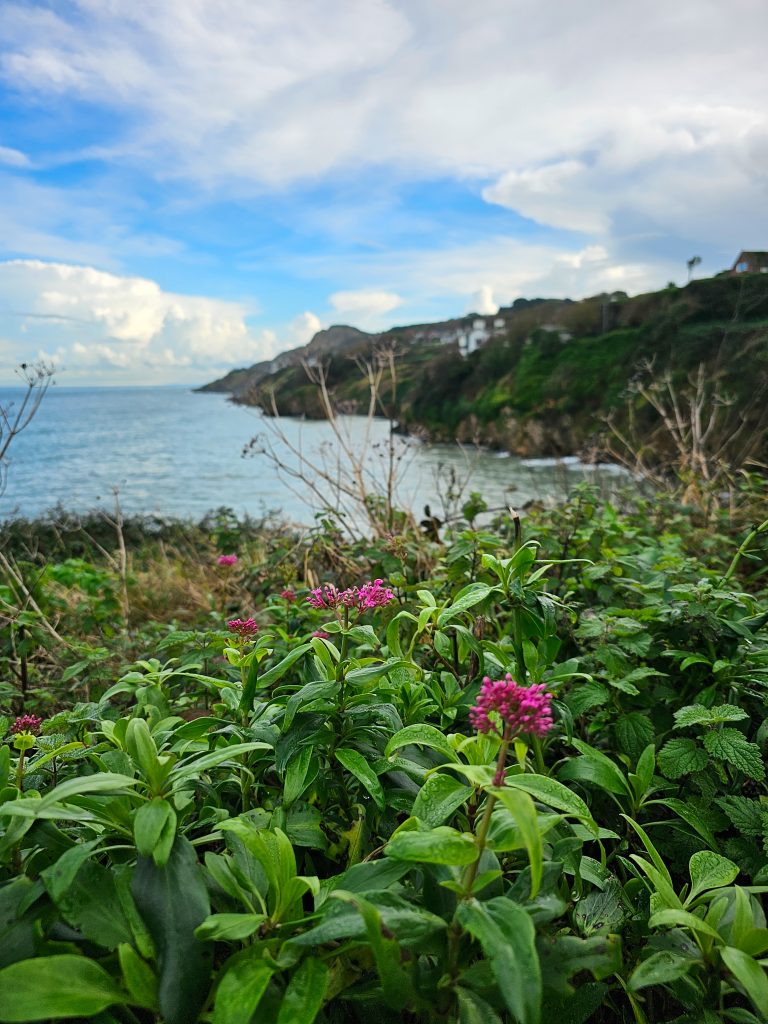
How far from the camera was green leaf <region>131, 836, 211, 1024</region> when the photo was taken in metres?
0.70

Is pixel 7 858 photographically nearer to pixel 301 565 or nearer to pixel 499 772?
pixel 499 772

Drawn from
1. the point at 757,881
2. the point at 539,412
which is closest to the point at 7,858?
the point at 757,881

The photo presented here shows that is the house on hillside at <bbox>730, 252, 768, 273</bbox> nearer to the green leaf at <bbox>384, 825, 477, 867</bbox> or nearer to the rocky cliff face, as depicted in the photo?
the rocky cliff face

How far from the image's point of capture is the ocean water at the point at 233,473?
5.75m

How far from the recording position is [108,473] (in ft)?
66.1

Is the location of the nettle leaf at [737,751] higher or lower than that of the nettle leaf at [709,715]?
lower

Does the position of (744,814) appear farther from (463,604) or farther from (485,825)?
(485,825)

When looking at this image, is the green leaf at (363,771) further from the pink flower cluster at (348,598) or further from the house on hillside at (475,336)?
the house on hillside at (475,336)

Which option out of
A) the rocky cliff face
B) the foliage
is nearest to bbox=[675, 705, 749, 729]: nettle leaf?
the foliage

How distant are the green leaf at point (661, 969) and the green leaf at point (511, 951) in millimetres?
229

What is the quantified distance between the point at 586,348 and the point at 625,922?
32.4 meters

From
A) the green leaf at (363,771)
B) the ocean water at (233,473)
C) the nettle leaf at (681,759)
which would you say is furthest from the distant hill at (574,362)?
the green leaf at (363,771)

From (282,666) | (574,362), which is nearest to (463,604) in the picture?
(282,666)

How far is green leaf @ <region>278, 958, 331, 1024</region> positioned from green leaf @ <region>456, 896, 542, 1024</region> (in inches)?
6.4
